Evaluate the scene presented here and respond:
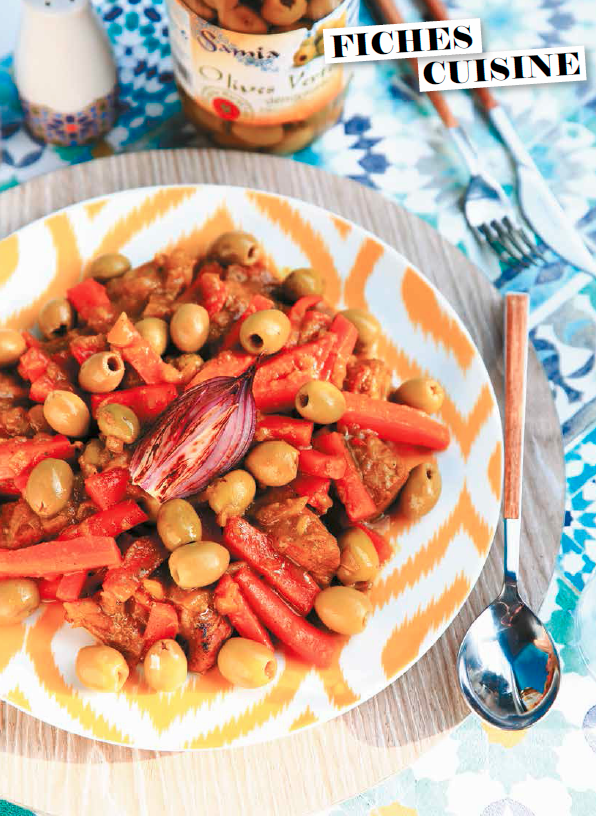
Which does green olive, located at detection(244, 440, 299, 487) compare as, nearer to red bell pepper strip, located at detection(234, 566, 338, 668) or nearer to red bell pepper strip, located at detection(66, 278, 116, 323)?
red bell pepper strip, located at detection(234, 566, 338, 668)

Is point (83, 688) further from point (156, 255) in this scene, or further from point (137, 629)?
point (156, 255)

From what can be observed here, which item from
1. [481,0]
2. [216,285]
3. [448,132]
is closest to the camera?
[216,285]

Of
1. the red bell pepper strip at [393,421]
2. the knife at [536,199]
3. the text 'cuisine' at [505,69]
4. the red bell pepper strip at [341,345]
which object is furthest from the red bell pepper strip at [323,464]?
the text 'cuisine' at [505,69]

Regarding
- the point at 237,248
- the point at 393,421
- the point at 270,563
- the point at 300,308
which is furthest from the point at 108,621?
the point at 237,248

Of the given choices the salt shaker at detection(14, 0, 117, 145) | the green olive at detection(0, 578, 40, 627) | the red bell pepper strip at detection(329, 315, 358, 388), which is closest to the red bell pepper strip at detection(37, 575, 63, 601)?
the green olive at detection(0, 578, 40, 627)

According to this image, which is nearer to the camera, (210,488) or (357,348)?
(210,488)

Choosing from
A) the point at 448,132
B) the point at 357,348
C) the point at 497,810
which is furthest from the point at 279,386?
the point at 448,132

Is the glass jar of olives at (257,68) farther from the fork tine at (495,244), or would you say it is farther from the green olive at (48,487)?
the green olive at (48,487)
